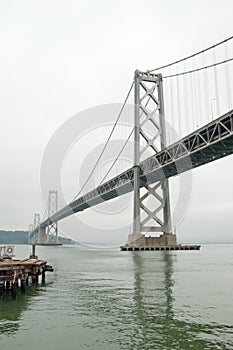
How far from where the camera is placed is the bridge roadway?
39.1 metres

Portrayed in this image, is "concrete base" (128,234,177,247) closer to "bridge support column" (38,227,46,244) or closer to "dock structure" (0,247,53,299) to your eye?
"dock structure" (0,247,53,299)

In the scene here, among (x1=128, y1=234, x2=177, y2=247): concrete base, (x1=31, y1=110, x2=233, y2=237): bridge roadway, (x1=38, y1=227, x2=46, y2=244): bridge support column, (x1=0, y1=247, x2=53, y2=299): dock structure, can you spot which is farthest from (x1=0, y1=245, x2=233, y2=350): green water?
(x1=38, y1=227, x2=46, y2=244): bridge support column

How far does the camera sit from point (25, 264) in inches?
604

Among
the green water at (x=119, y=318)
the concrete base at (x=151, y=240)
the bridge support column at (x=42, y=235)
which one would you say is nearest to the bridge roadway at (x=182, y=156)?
the concrete base at (x=151, y=240)

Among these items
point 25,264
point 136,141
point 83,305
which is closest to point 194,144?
point 136,141

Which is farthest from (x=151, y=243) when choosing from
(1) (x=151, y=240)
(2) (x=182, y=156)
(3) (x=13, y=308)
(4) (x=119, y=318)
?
(4) (x=119, y=318)

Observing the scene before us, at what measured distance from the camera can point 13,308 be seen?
1130 centimetres

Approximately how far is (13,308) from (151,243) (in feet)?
145

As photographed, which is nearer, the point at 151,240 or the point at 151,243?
the point at 151,243

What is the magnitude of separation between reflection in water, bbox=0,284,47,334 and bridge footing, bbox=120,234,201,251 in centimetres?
3748

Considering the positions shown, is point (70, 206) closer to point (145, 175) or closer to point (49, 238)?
point (145, 175)

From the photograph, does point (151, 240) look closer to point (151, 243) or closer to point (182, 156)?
point (151, 243)

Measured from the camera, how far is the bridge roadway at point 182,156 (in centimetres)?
3906

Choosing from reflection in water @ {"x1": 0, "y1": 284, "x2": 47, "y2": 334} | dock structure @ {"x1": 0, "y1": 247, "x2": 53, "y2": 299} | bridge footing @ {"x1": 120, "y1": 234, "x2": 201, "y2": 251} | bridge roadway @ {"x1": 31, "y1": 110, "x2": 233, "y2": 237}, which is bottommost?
reflection in water @ {"x1": 0, "y1": 284, "x2": 47, "y2": 334}
